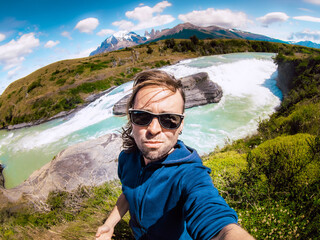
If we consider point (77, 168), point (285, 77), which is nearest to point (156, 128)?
point (77, 168)

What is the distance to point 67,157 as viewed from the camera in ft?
25.8

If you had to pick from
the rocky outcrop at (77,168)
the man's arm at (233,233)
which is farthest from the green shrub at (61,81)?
the man's arm at (233,233)

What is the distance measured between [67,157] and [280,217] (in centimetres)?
837

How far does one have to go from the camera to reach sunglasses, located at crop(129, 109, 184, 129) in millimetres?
1380

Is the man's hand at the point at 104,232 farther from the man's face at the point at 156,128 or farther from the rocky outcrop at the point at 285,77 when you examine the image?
the rocky outcrop at the point at 285,77

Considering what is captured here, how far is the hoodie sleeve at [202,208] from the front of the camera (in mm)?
1088

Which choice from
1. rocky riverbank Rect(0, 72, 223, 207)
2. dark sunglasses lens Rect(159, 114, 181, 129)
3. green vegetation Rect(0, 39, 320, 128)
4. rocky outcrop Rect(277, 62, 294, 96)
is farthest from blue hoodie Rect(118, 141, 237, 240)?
rocky outcrop Rect(277, 62, 294, 96)

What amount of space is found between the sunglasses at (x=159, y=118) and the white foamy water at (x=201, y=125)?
25.2ft

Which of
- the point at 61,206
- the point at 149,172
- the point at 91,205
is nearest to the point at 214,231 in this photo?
the point at 149,172

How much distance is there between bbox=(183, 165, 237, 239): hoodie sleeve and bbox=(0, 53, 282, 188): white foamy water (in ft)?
25.1

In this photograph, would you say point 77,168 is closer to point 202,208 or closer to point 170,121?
point 170,121

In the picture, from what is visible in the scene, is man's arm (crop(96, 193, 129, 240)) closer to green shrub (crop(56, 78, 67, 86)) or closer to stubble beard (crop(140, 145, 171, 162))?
stubble beard (crop(140, 145, 171, 162))

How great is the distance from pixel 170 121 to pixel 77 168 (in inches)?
288

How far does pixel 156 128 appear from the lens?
1.33 metres
